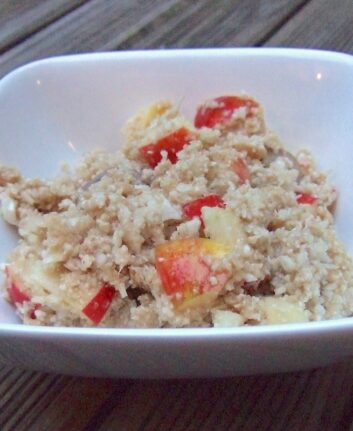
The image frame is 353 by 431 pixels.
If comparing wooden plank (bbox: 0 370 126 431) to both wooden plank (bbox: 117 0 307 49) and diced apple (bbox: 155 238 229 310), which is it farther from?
wooden plank (bbox: 117 0 307 49)

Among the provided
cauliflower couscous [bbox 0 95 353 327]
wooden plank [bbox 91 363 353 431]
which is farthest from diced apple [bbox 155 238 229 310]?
wooden plank [bbox 91 363 353 431]

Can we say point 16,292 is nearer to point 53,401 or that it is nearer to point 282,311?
point 53,401

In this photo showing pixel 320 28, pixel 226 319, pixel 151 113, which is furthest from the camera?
pixel 320 28

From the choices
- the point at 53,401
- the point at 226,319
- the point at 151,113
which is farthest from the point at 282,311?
the point at 151,113

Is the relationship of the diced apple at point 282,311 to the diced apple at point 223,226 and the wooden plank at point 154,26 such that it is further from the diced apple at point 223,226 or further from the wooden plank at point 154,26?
the wooden plank at point 154,26

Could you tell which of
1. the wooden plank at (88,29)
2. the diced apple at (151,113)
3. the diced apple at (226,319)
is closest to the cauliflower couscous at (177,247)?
the diced apple at (226,319)
